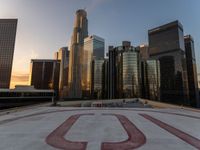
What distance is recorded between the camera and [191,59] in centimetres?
17662

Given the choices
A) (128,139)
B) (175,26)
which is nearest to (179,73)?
(175,26)

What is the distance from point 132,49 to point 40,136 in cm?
10622

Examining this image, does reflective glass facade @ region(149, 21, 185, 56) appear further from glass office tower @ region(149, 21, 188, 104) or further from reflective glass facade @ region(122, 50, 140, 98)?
reflective glass facade @ region(122, 50, 140, 98)

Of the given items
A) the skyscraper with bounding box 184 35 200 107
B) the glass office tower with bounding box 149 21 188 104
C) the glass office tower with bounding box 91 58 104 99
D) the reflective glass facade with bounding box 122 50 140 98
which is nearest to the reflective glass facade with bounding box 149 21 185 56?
the glass office tower with bounding box 149 21 188 104

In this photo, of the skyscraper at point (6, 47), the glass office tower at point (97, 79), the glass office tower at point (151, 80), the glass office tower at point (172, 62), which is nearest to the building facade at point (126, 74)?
the glass office tower at point (97, 79)

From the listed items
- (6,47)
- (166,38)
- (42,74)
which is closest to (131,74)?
(166,38)

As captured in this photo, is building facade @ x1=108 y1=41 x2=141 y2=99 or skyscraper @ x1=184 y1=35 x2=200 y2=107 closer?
building facade @ x1=108 y1=41 x2=141 y2=99

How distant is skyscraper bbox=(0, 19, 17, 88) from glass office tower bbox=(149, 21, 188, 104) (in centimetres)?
14624

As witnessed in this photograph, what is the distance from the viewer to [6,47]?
153000 millimetres

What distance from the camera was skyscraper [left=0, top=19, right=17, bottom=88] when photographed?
485ft

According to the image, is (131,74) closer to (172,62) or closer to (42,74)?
(172,62)

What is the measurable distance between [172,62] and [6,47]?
163868 mm

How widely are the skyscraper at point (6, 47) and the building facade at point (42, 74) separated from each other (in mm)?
35081

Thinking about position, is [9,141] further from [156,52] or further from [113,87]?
[156,52]
